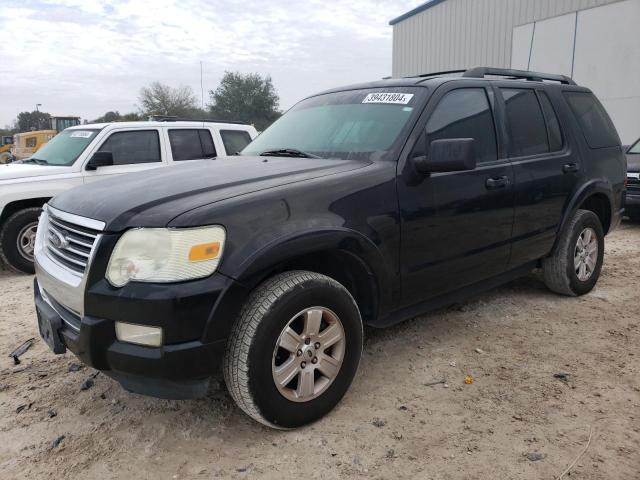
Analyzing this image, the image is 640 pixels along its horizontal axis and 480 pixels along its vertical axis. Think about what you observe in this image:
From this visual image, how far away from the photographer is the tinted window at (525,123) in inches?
146

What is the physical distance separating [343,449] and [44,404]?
1744 millimetres

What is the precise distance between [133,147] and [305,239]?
5.15 meters

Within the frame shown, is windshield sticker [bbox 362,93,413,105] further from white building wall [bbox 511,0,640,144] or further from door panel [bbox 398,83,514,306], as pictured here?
white building wall [bbox 511,0,640,144]

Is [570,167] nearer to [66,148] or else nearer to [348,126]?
[348,126]

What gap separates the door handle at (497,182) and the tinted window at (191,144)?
4.87 metres

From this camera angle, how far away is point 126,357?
2.17 metres

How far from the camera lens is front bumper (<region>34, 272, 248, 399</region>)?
82.8 inches

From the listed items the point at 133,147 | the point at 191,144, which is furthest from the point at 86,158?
the point at 191,144

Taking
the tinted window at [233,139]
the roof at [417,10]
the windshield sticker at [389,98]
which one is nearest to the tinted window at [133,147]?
the tinted window at [233,139]

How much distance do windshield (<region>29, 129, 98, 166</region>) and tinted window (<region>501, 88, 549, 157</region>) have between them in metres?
5.18

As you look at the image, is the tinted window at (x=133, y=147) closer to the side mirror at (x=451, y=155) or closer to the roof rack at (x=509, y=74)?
the roof rack at (x=509, y=74)

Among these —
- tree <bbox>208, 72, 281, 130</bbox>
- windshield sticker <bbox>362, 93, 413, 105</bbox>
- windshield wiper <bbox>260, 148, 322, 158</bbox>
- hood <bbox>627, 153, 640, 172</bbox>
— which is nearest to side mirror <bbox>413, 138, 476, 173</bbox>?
windshield sticker <bbox>362, 93, 413, 105</bbox>

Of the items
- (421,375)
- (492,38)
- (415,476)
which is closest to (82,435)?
(415,476)

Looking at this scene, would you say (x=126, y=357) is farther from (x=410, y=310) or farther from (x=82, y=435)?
(x=410, y=310)
